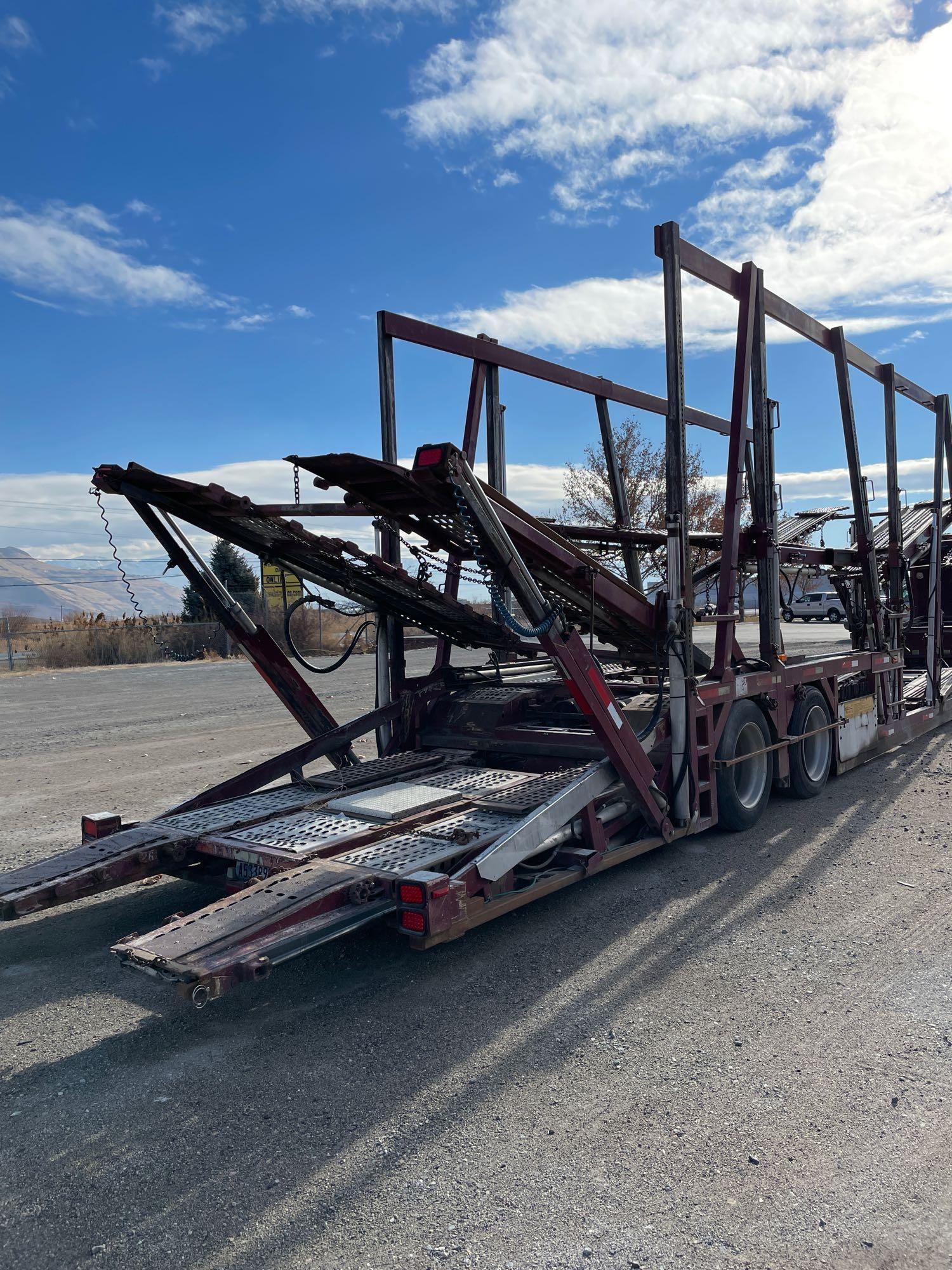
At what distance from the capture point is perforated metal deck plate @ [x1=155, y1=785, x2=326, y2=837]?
576cm

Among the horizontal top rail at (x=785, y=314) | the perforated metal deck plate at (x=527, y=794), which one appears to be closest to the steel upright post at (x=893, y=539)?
the horizontal top rail at (x=785, y=314)

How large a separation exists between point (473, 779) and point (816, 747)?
12.3 ft

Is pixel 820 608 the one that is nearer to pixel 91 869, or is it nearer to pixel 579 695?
pixel 579 695

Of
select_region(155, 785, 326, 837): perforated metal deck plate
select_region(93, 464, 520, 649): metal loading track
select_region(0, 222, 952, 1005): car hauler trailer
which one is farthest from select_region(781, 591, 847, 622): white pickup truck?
select_region(155, 785, 326, 837): perforated metal deck plate

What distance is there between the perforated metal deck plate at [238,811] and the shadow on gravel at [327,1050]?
0.56m

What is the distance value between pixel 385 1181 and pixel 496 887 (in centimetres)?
207

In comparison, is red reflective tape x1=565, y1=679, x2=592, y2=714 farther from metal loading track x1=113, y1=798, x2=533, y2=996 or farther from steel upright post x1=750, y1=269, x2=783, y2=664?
steel upright post x1=750, y1=269, x2=783, y2=664

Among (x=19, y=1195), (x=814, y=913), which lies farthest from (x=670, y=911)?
(x=19, y=1195)

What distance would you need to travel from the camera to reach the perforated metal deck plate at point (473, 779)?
20.9 feet

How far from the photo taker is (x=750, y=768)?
7613 mm

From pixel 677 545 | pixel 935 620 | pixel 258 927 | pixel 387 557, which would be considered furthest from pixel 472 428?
pixel 935 620

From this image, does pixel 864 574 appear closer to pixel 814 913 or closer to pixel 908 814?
pixel 908 814

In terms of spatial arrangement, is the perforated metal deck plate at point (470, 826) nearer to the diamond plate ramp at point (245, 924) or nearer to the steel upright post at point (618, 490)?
the diamond plate ramp at point (245, 924)

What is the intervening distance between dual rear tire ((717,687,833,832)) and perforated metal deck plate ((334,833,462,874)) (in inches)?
103
